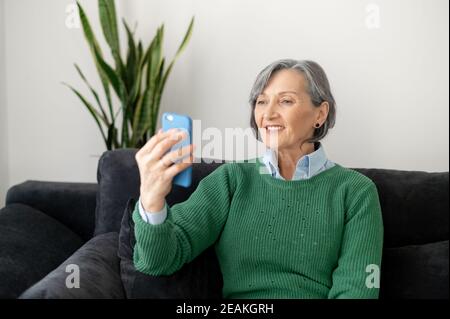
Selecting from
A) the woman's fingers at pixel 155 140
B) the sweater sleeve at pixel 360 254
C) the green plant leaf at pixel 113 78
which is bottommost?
the sweater sleeve at pixel 360 254

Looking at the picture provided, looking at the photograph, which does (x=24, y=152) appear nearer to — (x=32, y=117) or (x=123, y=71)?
(x=32, y=117)

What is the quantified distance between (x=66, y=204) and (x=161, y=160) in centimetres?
86

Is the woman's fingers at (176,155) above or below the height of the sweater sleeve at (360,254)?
above

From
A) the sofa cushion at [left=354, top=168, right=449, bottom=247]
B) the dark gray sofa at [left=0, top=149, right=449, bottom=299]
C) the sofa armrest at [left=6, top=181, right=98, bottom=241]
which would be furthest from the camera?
the sofa armrest at [left=6, top=181, right=98, bottom=241]

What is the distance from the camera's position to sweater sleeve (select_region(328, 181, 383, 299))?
1127 mm

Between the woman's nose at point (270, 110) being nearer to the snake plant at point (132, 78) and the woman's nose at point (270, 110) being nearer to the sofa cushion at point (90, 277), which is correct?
the sofa cushion at point (90, 277)

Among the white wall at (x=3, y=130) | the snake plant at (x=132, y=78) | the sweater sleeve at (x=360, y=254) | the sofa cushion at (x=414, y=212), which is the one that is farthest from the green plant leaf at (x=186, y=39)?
the sweater sleeve at (x=360, y=254)

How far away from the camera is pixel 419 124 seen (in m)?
2.05

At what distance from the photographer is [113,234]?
1.43 metres

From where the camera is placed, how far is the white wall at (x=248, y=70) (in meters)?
2.04

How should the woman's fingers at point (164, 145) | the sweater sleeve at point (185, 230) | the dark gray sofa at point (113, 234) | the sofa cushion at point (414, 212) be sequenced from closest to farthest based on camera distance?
the woman's fingers at point (164, 145), the sweater sleeve at point (185, 230), the dark gray sofa at point (113, 234), the sofa cushion at point (414, 212)

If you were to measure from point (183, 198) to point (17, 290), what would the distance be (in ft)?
1.50

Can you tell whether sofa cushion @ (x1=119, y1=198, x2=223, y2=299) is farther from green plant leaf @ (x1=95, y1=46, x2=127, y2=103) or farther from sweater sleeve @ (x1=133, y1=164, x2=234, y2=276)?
green plant leaf @ (x1=95, y1=46, x2=127, y2=103)

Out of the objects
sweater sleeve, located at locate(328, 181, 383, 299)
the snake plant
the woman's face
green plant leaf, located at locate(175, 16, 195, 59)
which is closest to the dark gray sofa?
sweater sleeve, located at locate(328, 181, 383, 299)
